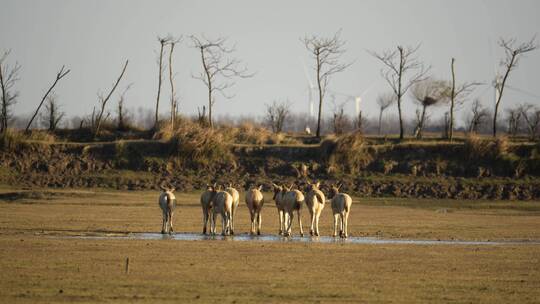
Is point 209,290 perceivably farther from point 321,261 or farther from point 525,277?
point 525,277

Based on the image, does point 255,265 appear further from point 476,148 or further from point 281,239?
point 476,148

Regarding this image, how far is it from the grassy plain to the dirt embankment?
1969 cm

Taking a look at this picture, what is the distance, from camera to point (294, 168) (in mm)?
71062

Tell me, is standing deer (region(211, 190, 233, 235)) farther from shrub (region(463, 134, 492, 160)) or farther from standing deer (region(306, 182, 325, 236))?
shrub (region(463, 134, 492, 160))

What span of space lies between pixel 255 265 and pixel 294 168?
4272cm

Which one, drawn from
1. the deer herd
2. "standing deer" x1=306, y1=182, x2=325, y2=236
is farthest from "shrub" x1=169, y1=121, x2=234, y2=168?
"standing deer" x1=306, y1=182, x2=325, y2=236

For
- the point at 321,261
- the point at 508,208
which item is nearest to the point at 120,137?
the point at 508,208

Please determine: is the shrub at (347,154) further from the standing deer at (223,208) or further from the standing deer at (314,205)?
the standing deer at (223,208)

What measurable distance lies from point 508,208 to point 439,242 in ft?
79.4

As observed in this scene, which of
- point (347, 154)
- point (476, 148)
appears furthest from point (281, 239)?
point (476, 148)

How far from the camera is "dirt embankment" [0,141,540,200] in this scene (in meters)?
67.1

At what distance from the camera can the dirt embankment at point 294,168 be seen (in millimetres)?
67062

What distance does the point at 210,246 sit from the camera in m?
33.5

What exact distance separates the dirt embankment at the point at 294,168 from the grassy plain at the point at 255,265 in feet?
64.6
